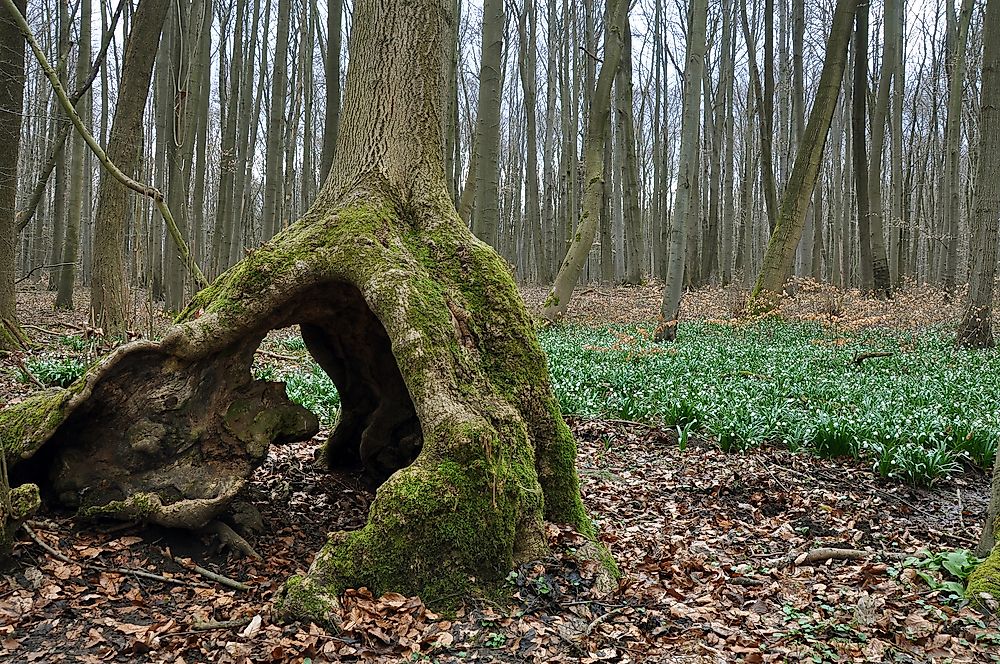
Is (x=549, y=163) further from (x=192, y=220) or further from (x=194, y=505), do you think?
(x=194, y=505)

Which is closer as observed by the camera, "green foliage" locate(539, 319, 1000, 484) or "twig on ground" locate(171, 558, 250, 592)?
"twig on ground" locate(171, 558, 250, 592)

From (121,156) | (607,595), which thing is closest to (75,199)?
(121,156)

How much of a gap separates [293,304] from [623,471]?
11.9 feet

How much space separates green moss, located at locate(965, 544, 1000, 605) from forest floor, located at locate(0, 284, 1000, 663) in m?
0.11

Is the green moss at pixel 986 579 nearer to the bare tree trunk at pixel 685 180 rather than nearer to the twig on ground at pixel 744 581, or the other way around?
the twig on ground at pixel 744 581

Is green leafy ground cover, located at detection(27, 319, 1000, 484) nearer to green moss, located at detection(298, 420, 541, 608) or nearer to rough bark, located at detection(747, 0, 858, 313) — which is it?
rough bark, located at detection(747, 0, 858, 313)

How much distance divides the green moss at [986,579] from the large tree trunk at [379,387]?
2142mm

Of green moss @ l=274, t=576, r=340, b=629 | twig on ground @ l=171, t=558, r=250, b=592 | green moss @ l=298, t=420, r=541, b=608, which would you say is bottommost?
twig on ground @ l=171, t=558, r=250, b=592

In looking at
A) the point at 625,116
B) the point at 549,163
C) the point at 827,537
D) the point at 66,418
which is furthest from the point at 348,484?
the point at 549,163

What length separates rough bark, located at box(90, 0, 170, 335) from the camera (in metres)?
9.23

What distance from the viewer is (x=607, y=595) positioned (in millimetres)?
3734

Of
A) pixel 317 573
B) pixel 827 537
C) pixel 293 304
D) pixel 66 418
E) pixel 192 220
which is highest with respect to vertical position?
pixel 192 220

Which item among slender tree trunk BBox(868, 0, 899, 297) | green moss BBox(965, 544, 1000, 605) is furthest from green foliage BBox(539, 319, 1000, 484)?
slender tree trunk BBox(868, 0, 899, 297)

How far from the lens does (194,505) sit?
399cm
